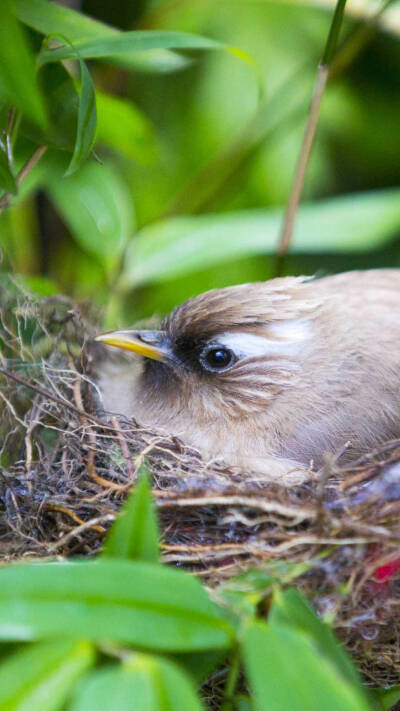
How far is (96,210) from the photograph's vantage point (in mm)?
2295

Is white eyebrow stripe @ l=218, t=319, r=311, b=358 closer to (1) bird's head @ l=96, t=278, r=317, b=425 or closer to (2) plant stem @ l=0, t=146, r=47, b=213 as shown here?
(1) bird's head @ l=96, t=278, r=317, b=425

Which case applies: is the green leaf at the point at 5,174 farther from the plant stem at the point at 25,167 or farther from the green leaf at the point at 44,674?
the green leaf at the point at 44,674

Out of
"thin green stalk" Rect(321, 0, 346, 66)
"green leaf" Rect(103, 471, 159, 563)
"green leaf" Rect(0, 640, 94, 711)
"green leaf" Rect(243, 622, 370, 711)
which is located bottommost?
"green leaf" Rect(243, 622, 370, 711)

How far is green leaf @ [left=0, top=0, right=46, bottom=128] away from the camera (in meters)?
1.30

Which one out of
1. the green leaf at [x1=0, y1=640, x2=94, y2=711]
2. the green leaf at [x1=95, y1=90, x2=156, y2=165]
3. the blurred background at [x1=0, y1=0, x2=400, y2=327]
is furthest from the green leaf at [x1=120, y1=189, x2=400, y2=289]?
the green leaf at [x1=0, y1=640, x2=94, y2=711]

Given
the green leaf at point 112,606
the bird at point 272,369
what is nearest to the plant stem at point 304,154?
the bird at point 272,369

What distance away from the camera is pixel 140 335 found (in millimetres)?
2113

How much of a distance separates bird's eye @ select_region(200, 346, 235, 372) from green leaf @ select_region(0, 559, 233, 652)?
112cm

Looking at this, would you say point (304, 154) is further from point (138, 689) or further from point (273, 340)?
point (138, 689)

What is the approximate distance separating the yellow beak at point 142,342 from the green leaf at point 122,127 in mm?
609

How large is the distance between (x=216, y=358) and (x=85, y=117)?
34.0 inches

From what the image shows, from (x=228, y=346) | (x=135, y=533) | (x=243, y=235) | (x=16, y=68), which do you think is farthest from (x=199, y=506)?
(x=243, y=235)

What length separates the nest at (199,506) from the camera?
1239 millimetres

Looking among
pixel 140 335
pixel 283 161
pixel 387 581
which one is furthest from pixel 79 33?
pixel 283 161
